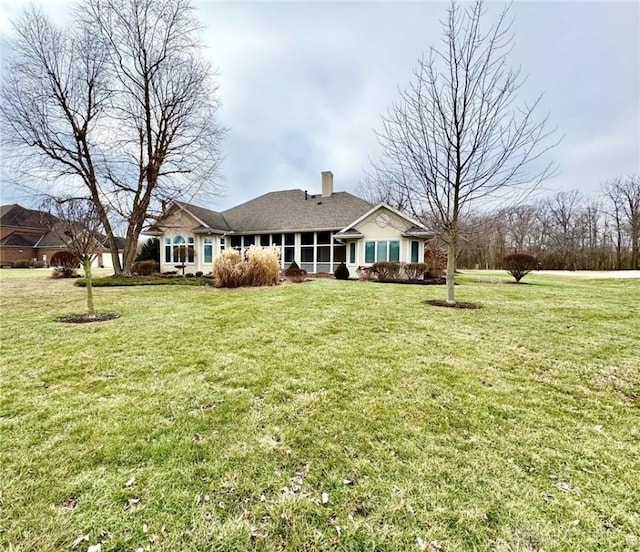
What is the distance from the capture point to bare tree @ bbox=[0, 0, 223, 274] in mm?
15070

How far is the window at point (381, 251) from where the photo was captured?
17172mm

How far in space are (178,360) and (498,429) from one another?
3.86 m

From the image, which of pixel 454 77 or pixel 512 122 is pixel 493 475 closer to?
pixel 512 122

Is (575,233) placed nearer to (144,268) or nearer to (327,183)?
(327,183)

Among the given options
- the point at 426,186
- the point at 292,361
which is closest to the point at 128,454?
the point at 292,361

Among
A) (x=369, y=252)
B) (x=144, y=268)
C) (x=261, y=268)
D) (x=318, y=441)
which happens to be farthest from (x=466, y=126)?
(x=144, y=268)

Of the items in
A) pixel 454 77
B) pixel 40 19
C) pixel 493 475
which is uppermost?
pixel 40 19

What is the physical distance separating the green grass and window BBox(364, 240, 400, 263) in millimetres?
12002

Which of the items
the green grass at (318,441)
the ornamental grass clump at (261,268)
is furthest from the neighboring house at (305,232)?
the green grass at (318,441)

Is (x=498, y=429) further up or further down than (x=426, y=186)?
further down

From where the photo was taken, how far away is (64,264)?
739 inches

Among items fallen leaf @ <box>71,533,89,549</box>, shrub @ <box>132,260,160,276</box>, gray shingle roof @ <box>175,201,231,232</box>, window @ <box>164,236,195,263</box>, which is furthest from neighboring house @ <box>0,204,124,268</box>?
fallen leaf @ <box>71,533,89,549</box>

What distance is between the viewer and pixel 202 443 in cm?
254

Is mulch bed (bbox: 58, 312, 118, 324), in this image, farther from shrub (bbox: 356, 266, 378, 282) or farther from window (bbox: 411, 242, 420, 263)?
window (bbox: 411, 242, 420, 263)
